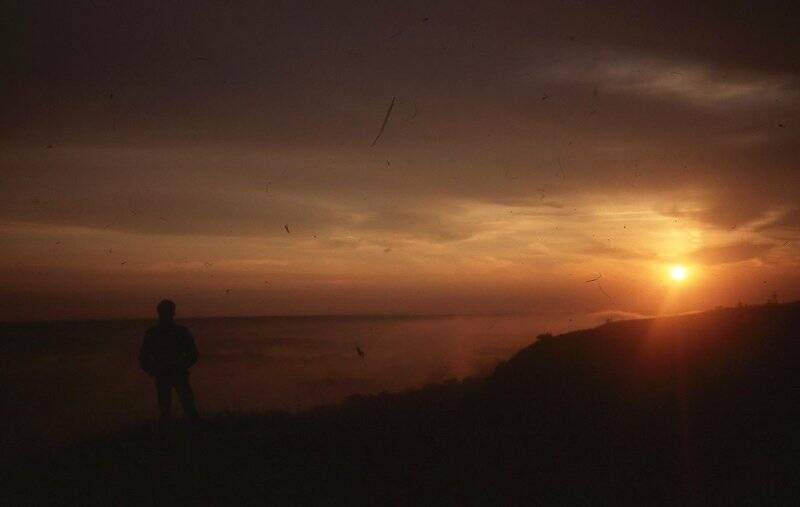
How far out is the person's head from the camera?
1107 centimetres

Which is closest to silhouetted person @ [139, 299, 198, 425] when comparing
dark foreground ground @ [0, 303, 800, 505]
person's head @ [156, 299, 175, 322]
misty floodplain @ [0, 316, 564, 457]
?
person's head @ [156, 299, 175, 322]

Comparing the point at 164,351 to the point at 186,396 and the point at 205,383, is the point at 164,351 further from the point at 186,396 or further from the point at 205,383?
the point at 205,383

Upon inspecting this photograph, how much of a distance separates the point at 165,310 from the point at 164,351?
0.77m

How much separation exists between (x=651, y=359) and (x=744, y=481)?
15.9 feet

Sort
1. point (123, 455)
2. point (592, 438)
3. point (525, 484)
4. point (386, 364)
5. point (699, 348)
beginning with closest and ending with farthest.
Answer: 1. point (525, 484)
2. point (592, 438)
3. point (123, 455)
4. point (699, 348)
5. point (386, 364)

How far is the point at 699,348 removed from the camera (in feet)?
39.9

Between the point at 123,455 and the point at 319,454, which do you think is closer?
the point at 319,454

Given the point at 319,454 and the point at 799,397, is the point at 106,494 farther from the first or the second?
the point at 799,397

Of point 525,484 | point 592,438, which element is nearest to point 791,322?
point 592,438

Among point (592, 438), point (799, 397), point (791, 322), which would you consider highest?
point (791, 322)

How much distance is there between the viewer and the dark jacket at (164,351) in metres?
11.2

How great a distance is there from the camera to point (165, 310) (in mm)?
11125

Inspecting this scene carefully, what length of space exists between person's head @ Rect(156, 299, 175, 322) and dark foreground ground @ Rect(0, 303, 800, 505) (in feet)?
7.40

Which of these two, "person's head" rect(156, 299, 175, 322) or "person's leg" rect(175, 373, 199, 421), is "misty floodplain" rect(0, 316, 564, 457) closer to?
"person's leg" rect(175, 373, 199, 421)
